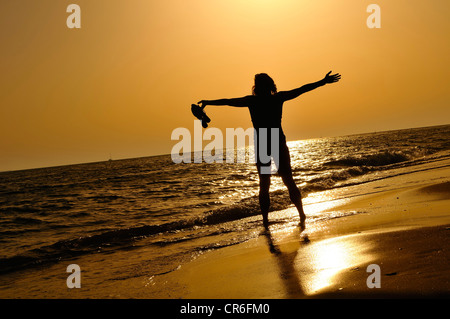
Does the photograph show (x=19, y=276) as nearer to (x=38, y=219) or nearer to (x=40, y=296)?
(x=40, y=296)

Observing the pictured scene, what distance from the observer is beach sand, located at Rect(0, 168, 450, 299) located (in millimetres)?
2986

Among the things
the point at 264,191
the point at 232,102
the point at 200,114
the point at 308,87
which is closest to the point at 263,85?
the point at 232,102

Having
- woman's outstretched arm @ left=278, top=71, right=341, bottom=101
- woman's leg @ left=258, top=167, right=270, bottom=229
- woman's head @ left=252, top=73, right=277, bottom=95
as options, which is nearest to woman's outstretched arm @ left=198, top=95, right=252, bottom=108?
woman's head @ left=252, top=73, right=277, bottom=95

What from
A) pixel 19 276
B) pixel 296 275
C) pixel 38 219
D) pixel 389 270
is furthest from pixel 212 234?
pixel 38 219

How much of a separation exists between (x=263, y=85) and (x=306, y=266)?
3.57 m

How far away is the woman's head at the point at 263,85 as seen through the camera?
6.57m

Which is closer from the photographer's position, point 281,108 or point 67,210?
point 281,108

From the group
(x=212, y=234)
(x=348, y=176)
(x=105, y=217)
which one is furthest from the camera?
(x=348, y=176)

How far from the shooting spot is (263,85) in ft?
21.6

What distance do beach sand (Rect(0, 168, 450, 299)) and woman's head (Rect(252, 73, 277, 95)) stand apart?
7.52 ft

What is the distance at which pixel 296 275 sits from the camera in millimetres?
3592

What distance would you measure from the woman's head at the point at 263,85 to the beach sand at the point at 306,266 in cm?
229

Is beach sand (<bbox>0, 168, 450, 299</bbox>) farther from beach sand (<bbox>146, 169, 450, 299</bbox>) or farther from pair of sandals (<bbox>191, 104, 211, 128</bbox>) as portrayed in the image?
pair of sandals (<bbox>191, 104, 211, 128</bbox>)
